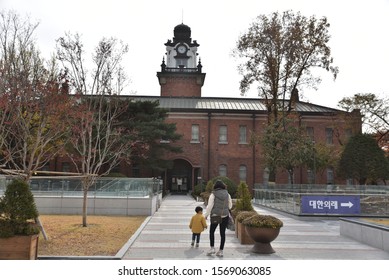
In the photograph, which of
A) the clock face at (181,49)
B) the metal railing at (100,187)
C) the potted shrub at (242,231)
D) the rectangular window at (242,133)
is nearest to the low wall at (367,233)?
the potted shrub at (242,231)

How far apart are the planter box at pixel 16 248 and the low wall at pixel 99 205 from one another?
11005 mm

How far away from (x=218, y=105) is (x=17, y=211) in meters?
35.4

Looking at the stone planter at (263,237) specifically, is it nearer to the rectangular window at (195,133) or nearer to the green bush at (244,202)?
the green bush at (244,202)

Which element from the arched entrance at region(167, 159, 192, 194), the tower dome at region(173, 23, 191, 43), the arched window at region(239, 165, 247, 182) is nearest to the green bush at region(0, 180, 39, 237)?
the arched entrance at region(167, 159, 192, 194)

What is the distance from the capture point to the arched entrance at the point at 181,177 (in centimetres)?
4009

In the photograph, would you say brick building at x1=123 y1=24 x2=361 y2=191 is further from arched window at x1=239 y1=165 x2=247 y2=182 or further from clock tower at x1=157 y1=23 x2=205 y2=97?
clock tower at x1=157 y1=23 x2=205 y2=97

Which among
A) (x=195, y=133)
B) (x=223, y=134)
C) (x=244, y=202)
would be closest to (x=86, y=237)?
(x=244, y=202)

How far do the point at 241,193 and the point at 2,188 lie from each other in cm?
1234

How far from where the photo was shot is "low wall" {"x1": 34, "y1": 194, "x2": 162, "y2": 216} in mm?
18469

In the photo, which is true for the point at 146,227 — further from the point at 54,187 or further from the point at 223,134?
the point at 223,134

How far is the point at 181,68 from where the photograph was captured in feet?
167

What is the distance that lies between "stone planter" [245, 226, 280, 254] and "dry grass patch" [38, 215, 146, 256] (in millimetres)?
3408

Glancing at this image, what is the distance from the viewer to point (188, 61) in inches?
2058
